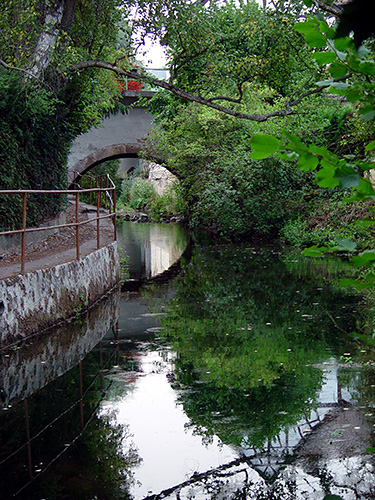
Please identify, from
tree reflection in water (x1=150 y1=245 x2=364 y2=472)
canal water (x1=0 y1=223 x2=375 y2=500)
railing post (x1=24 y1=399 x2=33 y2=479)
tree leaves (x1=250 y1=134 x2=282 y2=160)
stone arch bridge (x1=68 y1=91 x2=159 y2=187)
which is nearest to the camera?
tree leaves (x1=250 y1=134 x2=282 y2=160)

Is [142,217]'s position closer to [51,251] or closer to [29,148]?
[29,148]

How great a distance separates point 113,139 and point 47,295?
20.3 metres

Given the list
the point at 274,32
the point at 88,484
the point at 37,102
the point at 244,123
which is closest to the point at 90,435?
the point at 88,484

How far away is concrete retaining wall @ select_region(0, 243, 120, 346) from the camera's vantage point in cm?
795

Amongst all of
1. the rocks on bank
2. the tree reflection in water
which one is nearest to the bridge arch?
the rocks on bank

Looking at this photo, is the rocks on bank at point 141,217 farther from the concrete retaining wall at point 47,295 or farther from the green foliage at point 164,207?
the concrete retaining wall at point 47,295

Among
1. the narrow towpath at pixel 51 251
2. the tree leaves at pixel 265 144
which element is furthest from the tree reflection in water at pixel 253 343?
the tree leaves at pixel 265 144

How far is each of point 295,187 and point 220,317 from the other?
13373mm

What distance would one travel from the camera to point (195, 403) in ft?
19.4

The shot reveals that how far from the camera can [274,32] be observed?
1356cm

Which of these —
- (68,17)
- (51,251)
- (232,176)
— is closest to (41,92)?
(68,17)

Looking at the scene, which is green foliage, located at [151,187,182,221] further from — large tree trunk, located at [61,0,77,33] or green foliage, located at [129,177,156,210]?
large tree trunk, located at [61,0,77,33]

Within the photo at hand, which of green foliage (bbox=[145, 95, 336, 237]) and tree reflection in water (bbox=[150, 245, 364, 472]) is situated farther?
green foliage (bbox=[145, 95, 336, 237])

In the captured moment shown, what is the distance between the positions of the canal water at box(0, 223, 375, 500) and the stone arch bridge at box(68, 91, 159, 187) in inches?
709
